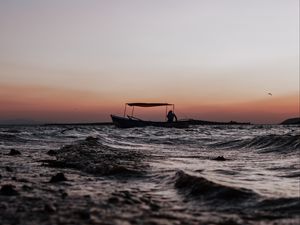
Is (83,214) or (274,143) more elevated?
(274,143)

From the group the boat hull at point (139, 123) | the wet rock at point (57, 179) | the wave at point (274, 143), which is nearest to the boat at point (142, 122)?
the boat hull at point (139, 123)

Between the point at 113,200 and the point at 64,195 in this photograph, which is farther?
the point at 64,195

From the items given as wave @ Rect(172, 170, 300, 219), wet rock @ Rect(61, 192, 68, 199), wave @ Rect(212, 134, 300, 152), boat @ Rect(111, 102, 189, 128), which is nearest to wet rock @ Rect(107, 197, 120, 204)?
wet rock @ Rect(61, 192, 68, 199)

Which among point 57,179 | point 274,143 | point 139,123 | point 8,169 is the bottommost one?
point 8,169

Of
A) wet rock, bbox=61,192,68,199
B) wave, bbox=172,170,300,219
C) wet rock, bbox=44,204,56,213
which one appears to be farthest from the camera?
wet rock, bbox=61,192,68,199

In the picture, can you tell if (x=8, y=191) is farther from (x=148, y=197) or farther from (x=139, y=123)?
(x=139, y=123)

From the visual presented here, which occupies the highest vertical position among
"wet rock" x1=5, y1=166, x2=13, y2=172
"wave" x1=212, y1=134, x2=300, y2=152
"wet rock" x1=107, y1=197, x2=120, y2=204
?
"wave" x1=212, y1=134, x2=300, y2=152

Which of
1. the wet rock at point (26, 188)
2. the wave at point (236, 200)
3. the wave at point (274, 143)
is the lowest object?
the wet rock at point (26, 188)

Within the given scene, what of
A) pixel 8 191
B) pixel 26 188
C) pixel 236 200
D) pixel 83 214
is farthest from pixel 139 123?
pixel 83 214

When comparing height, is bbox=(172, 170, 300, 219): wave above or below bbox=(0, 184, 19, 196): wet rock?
above

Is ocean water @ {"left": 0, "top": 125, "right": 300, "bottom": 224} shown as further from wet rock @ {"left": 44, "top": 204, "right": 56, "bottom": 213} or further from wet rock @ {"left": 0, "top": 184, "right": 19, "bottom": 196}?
wet rock @ {"left": 0, "top": 184, "right": 19, "bottom": 196}

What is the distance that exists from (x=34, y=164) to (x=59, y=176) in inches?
178

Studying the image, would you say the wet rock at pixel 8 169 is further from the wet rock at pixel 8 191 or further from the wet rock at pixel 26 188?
the wet rock at pixel 8 191

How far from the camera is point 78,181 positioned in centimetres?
1158
